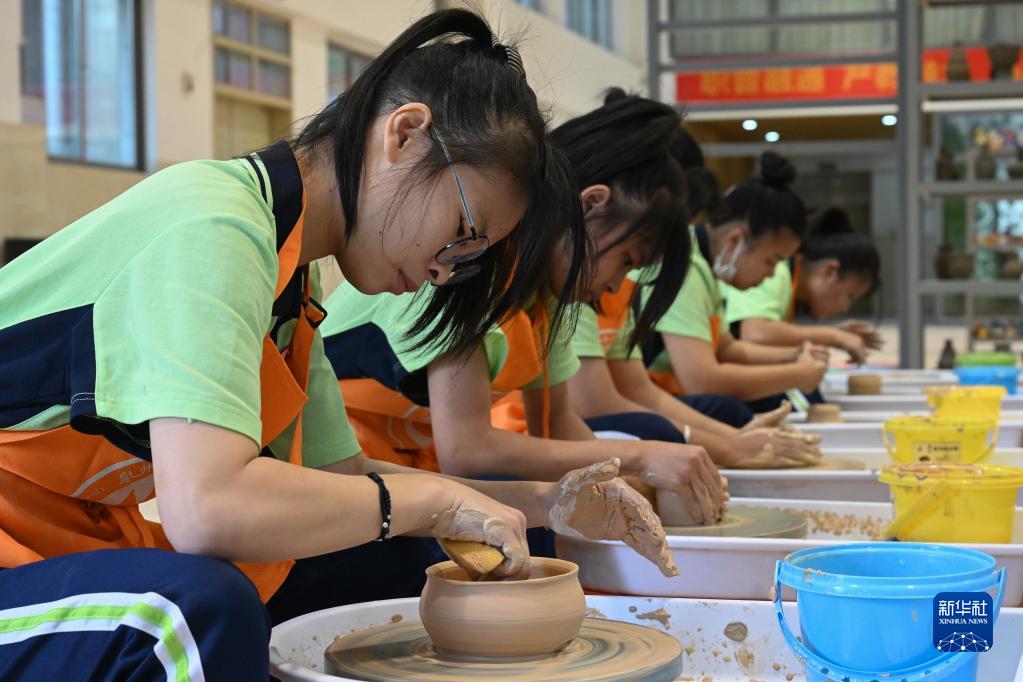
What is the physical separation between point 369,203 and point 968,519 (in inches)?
37.6

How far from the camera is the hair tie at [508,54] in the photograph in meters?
1.47

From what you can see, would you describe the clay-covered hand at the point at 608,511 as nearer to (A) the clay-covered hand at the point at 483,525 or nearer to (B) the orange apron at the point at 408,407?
(A) the clay-covered hand at the point at 483,525

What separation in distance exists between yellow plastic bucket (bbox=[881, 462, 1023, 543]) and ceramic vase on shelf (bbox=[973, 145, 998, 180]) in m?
5.24

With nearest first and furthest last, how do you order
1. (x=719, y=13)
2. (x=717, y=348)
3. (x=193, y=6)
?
(x=717, y=348)
(x=193, y=6)
(x=719, y=13)

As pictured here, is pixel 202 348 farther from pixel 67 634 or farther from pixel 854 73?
pixel 854 73

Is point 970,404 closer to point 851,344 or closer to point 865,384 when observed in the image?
point 865,384

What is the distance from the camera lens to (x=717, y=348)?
13.2ft

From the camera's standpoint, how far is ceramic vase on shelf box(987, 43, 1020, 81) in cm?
630

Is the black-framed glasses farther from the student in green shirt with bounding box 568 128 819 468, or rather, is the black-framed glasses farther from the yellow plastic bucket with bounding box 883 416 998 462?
the yellow plastic bucket with bounding box 883 416 998 462

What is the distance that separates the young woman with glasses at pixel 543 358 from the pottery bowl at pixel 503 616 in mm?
464

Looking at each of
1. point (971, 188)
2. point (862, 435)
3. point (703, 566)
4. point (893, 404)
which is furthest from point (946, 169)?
point (703, 566)

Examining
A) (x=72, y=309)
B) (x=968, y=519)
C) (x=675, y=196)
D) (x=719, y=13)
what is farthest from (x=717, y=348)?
(x=719, y=13)

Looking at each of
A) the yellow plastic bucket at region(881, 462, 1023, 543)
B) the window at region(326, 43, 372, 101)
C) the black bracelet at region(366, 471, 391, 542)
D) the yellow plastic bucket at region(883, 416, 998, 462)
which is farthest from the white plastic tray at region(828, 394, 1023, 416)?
the window at region(326, 43, 372, 101)

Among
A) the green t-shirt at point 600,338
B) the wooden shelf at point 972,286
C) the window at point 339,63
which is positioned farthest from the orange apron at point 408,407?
the window at point 339,63
